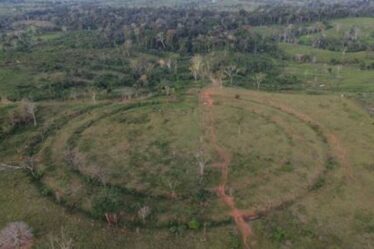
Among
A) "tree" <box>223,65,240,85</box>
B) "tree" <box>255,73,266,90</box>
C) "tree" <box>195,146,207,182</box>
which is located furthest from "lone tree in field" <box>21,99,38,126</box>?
"tree" <box>255,73,266,90</box>

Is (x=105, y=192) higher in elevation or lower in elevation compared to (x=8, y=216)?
higher

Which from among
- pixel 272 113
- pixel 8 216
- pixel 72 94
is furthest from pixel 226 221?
pixel 72 94

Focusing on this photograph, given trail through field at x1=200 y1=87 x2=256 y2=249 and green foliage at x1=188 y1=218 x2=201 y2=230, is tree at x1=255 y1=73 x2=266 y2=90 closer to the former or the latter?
trail through field at x1=200 y1=87 x2=256 y2=249

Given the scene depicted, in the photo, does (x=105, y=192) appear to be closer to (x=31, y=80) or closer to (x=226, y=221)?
(x=226, y=221)

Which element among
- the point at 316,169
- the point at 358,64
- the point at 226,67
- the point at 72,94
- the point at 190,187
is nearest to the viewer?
the point at 190,187

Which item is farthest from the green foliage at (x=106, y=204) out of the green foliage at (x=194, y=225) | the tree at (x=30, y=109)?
the tree at (x=30, y=109)

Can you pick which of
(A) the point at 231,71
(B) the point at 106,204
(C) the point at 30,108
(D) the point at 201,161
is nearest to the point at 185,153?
(D) the point at 201,161
